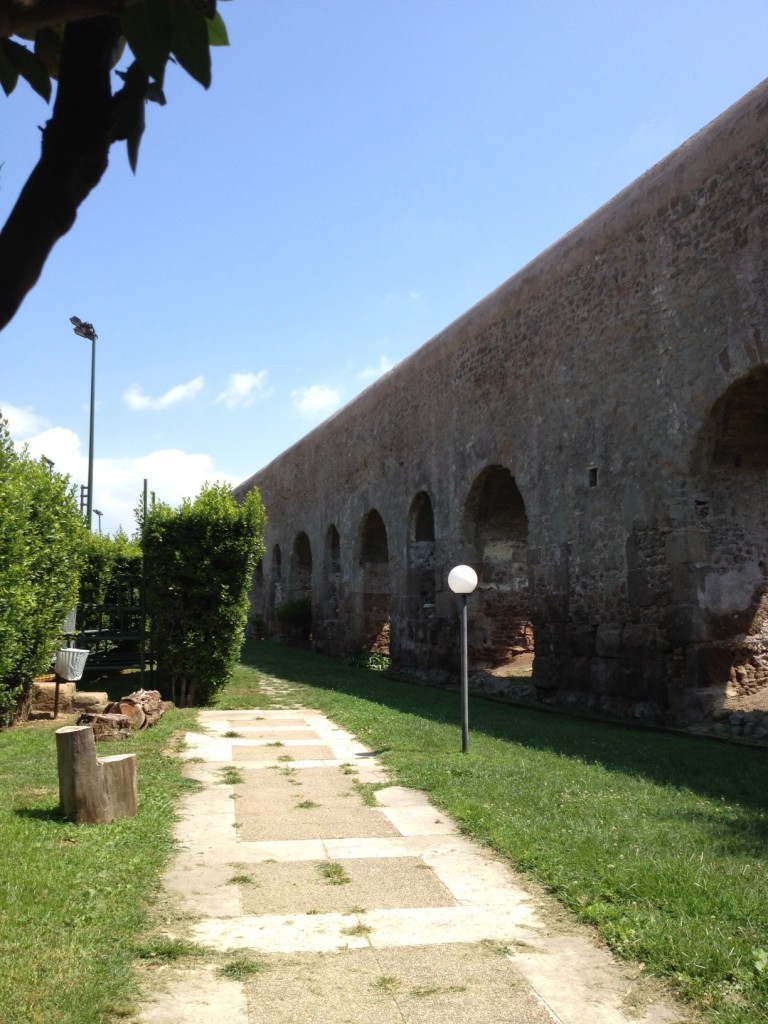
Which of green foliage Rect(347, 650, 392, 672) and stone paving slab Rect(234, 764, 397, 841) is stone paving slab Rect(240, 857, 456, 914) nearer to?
stone paving slab Rect(234, 764, 397, 841)

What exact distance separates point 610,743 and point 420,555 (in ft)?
29.8

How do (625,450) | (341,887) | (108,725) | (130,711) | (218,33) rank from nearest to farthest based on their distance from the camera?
(218,33) → (341,887) → (108,725) → (130,711) → (625,450)

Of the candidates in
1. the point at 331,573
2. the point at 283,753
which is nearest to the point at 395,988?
the point at 283,753

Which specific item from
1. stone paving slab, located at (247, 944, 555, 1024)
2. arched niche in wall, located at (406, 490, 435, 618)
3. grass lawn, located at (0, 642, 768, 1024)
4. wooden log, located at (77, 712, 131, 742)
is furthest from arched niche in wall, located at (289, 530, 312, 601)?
stone paving slab, located at (247, 944, 555, 1024)

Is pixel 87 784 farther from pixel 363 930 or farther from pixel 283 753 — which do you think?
pixel 283 753

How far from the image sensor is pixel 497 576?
585 inches

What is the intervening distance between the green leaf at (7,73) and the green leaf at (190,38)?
494 millimetres

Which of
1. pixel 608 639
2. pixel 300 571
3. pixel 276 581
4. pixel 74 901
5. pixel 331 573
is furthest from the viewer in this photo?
pixel 276 581

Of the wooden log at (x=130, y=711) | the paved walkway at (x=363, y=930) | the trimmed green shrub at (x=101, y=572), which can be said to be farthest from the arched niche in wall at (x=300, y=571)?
the paved walkway at (x=363, y=930)

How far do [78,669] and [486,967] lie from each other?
8.25 m

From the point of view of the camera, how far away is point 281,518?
28.0 metres

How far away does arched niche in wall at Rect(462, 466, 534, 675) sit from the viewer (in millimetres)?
A: 14703

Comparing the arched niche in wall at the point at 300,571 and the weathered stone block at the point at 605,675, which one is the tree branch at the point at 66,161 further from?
the arched niche in wall at the point at 300,571

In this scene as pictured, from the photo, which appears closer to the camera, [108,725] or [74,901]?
[74,901]
